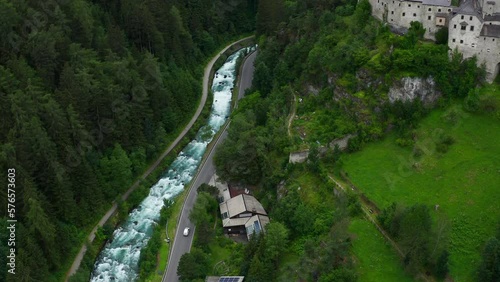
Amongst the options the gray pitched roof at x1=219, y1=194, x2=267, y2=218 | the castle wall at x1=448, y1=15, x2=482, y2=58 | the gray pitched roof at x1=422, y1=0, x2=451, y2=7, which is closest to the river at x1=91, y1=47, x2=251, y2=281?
the gray pitched roof at x1=219, y1=194, x2=267, y2=218

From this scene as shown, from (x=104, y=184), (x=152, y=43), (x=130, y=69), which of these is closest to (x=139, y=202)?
(x=104, y=184)

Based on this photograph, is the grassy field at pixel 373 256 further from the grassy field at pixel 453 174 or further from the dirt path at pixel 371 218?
the grassy field at pixel 453 174

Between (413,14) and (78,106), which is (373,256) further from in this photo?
(78,106)

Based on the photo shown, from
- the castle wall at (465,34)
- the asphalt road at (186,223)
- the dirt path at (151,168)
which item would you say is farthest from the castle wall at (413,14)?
the dirt path at (151,168)

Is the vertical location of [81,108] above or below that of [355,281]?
above

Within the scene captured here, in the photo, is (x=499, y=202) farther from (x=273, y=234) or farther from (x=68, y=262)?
(x=68, y=262)

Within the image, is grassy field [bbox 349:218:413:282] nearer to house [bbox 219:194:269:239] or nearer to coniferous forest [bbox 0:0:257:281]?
house [bbox 219:194:269:239]
